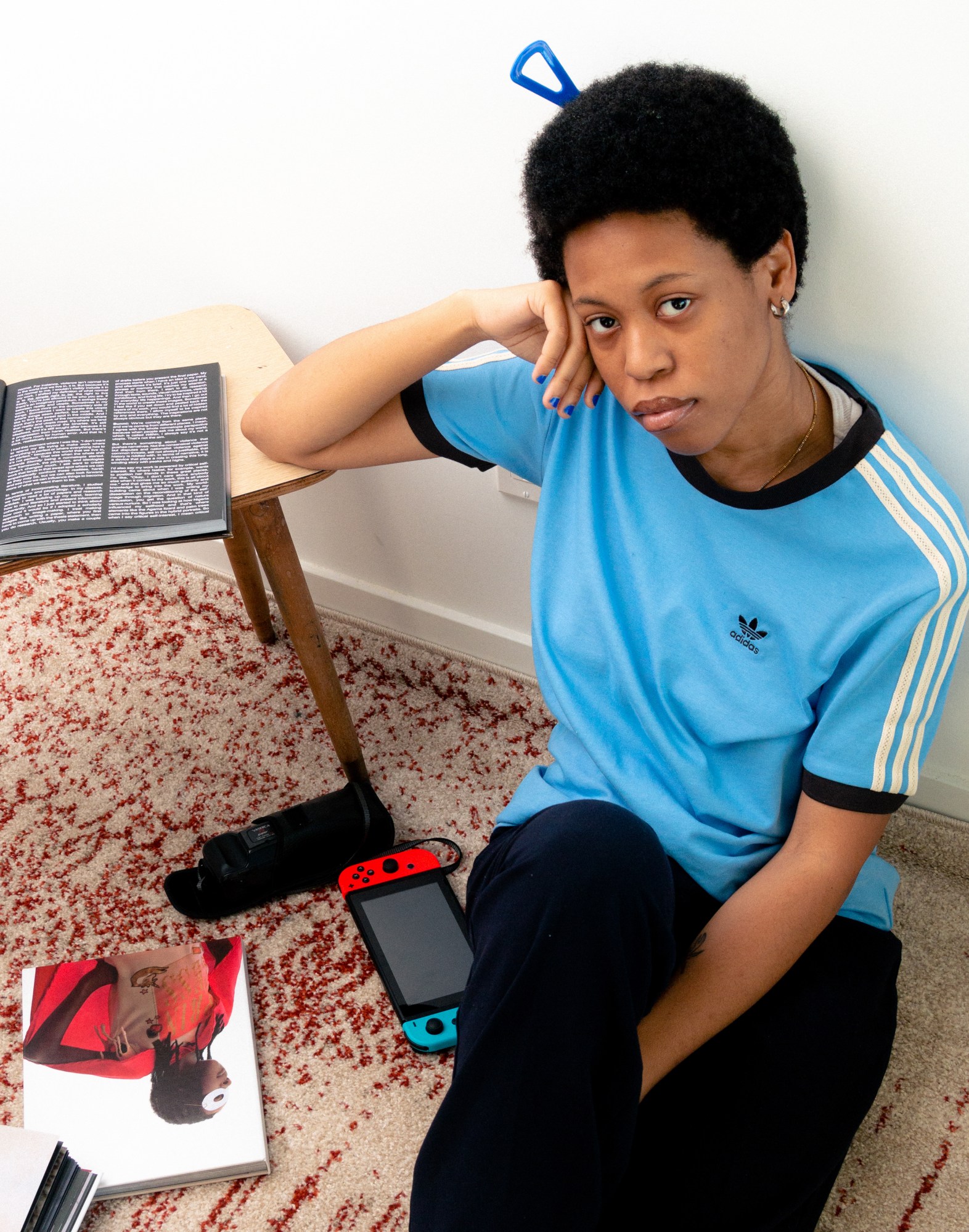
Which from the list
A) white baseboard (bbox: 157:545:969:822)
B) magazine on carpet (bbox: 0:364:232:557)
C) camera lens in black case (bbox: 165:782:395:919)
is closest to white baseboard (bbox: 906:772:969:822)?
white baseboard (bbox: 157:545:969:822)

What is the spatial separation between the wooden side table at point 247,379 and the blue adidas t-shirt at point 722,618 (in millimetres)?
213

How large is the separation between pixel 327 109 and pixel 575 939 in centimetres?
86

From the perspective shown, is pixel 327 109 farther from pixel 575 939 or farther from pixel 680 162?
pixel 575 939

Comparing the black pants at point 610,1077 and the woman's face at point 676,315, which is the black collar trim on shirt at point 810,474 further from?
the black pants at point 610,1077

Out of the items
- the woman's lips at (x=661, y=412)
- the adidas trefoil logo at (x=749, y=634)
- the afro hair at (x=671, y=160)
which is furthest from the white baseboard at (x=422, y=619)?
the afro hair at (x=671, y=160)

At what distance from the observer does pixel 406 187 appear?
1.12m

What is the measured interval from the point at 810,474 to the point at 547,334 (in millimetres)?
246

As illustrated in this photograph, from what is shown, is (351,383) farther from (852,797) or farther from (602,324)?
(852,797)

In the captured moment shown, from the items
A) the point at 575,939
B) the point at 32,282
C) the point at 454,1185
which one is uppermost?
the point at 32,282

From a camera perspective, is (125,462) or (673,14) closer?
(673,14)

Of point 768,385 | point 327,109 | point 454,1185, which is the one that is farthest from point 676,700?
point 327,109

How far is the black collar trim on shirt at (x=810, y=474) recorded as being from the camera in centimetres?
84

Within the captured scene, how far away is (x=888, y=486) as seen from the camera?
846 mm

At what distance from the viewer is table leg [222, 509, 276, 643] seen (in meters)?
1.51
